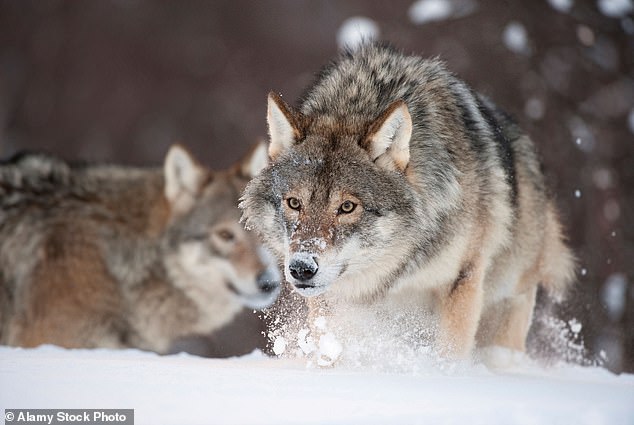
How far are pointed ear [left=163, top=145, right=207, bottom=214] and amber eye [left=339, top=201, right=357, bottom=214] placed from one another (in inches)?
126

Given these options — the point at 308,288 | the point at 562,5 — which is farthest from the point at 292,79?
the point at 308,288

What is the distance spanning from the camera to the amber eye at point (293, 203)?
376 cm

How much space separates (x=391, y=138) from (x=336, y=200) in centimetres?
41

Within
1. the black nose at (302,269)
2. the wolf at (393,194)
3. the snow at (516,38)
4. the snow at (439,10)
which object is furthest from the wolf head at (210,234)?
the snow at (516,38)

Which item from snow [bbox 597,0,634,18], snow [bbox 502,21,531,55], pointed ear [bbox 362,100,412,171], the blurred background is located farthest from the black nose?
snow [bbox 502,21,531,55]

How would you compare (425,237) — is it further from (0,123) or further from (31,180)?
(0,123)

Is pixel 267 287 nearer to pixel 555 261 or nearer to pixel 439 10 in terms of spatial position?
pixel 555 261

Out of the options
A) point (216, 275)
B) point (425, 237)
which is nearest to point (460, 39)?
point (216, 275)

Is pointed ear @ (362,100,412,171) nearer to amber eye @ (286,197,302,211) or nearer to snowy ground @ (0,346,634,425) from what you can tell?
amber eye @ (286,197,302,211)

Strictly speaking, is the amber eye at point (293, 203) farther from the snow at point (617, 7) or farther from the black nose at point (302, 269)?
the snow at point (617, 7)

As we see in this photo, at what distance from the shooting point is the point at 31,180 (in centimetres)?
612

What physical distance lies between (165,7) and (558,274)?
31.3 ft

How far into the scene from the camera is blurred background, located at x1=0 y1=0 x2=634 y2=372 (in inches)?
356

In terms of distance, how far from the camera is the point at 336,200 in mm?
3701
